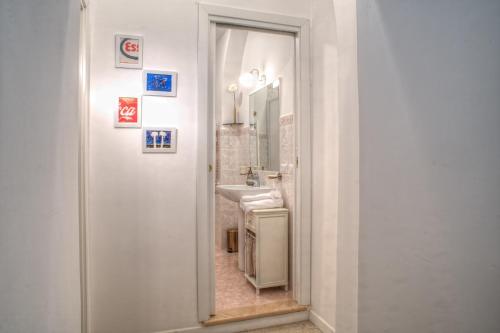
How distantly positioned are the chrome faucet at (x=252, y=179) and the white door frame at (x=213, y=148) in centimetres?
127

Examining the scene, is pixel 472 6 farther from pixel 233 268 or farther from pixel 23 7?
pixel 233 268

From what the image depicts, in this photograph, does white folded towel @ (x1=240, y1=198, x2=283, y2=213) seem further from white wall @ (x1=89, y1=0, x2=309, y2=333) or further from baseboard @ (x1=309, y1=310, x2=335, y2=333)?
baseboard @ (x1=309, y1=310, x2=335, y2=333)

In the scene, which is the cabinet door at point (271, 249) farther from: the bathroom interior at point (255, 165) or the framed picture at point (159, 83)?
the framed picture at point (159, 83)

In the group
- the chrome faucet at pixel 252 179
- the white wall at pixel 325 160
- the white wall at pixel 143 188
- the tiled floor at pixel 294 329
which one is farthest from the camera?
the chrome faucet at pixel 252 179

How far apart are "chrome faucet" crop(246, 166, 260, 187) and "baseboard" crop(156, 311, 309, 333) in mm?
1661

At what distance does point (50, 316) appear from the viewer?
3.10 feet

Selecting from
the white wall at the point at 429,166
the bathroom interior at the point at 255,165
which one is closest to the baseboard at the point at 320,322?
the bathroom interior at the point at 255,165

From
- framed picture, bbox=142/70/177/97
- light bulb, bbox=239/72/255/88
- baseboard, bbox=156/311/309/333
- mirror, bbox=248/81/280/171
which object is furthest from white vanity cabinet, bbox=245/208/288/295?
light bulb, bbox=239/72/255/88

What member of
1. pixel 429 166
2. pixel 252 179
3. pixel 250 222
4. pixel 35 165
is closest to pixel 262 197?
pixel 250 222

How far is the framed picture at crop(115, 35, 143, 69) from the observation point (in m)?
2.14

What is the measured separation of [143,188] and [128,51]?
0.95 metres

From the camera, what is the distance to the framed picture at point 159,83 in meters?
2.20

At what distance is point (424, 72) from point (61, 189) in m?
1.55

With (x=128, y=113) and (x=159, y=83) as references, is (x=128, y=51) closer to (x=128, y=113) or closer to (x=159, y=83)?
(x=159, y=83)
